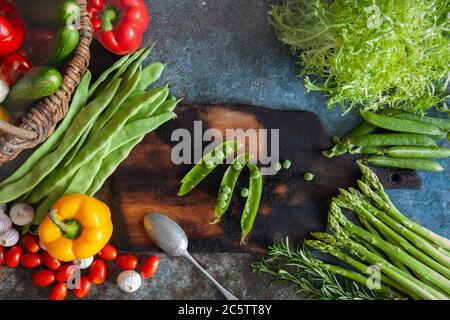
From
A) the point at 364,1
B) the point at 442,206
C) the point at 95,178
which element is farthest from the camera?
the point at 442,206

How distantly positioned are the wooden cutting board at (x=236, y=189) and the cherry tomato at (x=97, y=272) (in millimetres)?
157

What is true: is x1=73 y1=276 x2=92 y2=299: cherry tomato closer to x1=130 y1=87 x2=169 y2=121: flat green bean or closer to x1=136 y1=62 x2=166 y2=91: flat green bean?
x1=130 y1=87 x2=169 y2=121: flat green bean

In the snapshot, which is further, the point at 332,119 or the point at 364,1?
the point at 332,119

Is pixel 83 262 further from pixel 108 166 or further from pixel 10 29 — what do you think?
pixel 10 29

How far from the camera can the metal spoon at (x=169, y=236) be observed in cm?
280

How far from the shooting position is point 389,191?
117 inches

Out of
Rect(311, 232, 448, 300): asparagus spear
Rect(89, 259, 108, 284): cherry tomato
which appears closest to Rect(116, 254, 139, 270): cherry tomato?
Rect(89, 259, 108, 284): cherry tomato

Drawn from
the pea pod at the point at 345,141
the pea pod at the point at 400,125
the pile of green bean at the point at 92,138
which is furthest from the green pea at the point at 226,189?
the pea pod at the point at 400,125

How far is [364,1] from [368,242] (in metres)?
1.41

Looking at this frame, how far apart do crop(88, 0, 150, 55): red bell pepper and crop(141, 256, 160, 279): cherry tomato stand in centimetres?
128

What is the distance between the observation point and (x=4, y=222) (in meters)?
2.73

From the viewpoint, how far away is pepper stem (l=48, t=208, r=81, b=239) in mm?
2496
